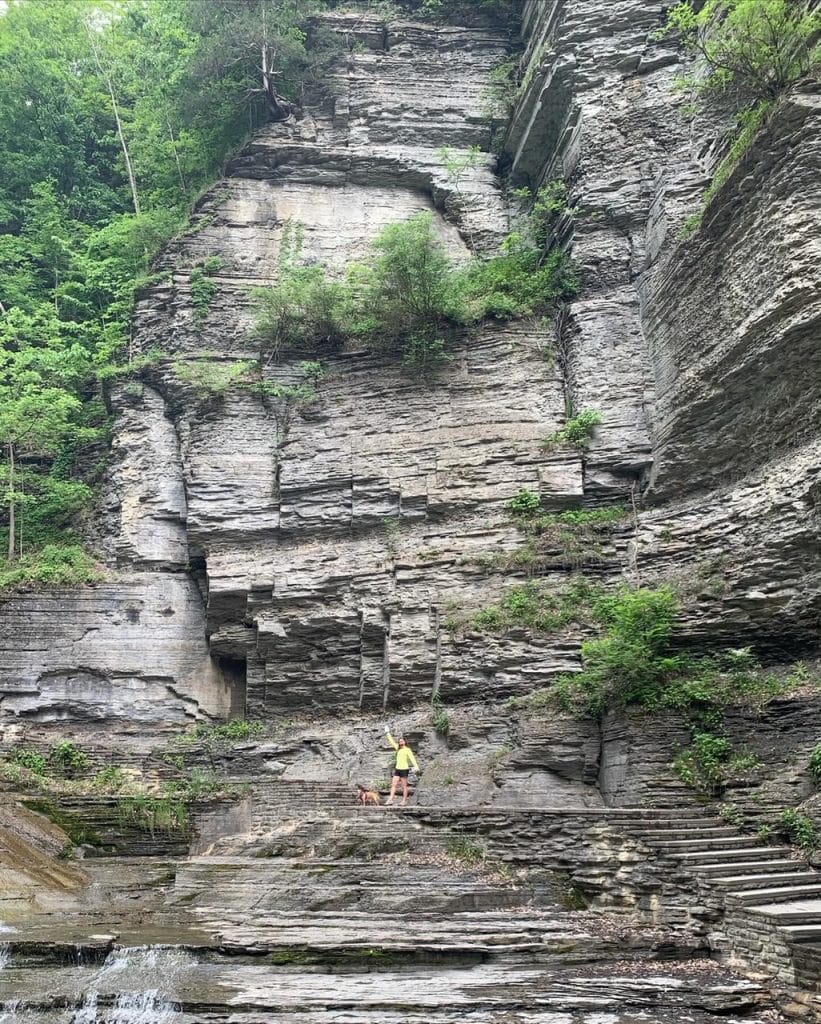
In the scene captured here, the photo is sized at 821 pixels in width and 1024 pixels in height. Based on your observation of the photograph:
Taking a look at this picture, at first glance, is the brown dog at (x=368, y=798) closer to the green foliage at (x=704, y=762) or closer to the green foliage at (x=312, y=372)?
the green foliage at (x=704, y=762)

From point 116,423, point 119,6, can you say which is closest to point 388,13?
point 119,6

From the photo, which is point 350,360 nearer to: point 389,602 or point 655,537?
point 389,602

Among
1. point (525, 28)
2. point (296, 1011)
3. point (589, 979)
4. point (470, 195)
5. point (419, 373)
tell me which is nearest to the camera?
point (296, 1011)

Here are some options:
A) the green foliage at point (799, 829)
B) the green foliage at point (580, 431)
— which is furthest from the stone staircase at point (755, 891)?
the green foliage at point (580, 431)

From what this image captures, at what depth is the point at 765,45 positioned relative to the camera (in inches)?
530

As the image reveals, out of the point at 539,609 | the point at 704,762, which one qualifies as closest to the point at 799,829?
the point at 704,762

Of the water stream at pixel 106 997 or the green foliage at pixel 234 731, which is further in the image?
the green foliage at pixel 234 731

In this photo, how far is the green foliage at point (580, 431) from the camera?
16.7 m

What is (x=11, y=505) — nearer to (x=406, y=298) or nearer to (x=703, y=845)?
(x=406, y=298)

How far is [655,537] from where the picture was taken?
14492mm

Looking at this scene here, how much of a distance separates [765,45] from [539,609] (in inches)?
390

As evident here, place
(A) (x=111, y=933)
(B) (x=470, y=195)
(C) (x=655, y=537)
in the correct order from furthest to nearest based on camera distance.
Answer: (B) (x=470, y=195), (C) (x=655, y=537), (A) (x=111, y=933)

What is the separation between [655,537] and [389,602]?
506cm

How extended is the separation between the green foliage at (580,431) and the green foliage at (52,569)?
32.3ft
